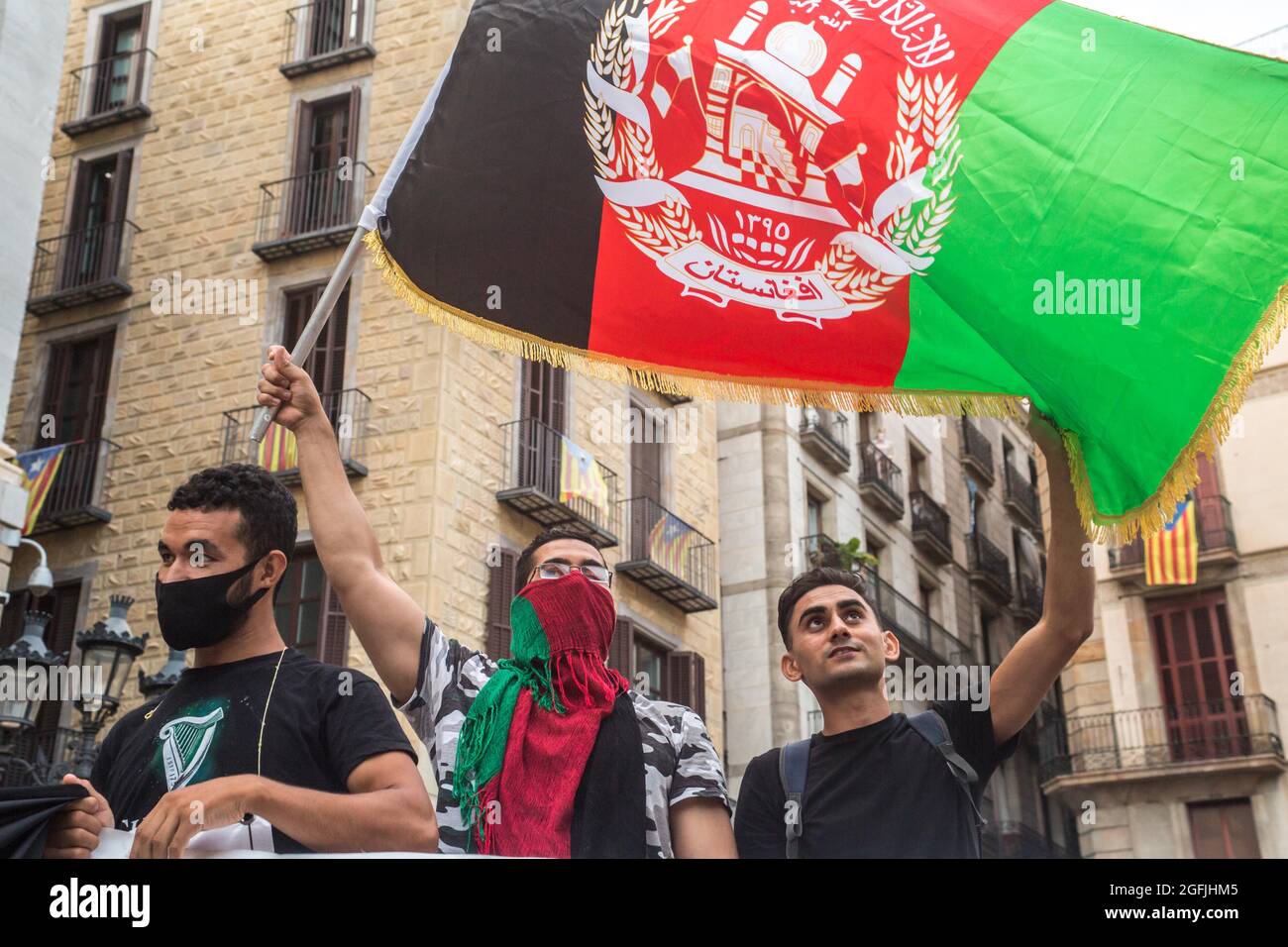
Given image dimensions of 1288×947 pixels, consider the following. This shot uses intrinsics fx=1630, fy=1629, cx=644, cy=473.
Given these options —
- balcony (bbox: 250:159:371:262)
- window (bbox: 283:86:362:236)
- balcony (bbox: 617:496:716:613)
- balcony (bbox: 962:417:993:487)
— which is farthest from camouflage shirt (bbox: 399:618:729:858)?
Answer: balcony (bbox: 962:417:993:487)

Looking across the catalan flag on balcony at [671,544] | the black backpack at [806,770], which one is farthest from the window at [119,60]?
the black backpack at [806,770]

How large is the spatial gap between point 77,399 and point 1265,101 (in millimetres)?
18237

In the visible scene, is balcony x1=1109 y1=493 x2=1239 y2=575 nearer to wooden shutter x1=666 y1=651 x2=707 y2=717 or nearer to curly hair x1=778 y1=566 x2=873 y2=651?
wooden shutter x1=666 y1=651 x2=707 y2=717

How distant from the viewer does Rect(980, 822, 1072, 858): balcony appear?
100 feet

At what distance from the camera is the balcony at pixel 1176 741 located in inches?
971

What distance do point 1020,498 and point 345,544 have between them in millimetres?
34360

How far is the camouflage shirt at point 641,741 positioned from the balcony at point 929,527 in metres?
26.8

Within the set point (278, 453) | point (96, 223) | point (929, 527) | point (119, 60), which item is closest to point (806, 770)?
point (278, 453)

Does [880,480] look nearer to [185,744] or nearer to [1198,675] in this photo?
[1198,675]

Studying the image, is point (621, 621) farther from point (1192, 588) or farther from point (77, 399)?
point (1192, 588)

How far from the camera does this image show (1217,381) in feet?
17.0

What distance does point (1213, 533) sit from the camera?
85.5 feet

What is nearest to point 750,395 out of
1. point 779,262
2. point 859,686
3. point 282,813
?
point 779,262
